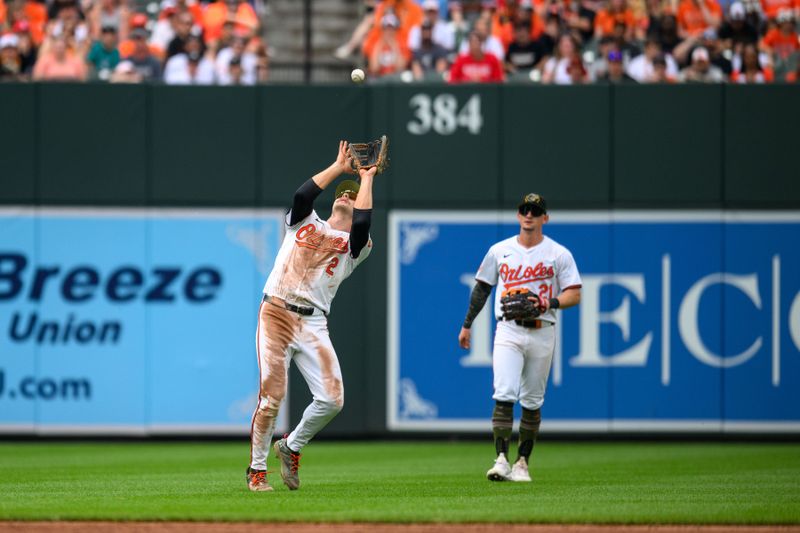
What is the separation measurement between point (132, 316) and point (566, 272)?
6.63 m

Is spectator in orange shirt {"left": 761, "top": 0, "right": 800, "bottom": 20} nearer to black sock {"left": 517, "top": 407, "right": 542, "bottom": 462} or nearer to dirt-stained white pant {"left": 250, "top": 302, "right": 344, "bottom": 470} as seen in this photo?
black sock {"left": 517, "top": 407, "right": 542, "bottom": 462}

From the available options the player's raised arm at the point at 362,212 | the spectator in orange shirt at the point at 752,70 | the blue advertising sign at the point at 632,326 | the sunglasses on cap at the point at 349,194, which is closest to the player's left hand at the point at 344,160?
the player's raised arm at the point at 362,212

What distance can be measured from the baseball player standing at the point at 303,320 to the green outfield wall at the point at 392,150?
6.33 metres

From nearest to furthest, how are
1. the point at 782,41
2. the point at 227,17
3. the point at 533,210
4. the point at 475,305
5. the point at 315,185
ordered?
the point at 315,185 < the point at 533,210 < the point at 475,305 < the point at 782,41 < the point at 227,17

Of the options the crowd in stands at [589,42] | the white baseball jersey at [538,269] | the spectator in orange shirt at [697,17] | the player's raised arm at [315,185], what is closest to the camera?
the player's raised arm at [315,185]

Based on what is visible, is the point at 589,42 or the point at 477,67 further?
the point at 589,42

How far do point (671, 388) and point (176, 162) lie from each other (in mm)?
6150

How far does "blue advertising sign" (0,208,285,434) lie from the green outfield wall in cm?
35

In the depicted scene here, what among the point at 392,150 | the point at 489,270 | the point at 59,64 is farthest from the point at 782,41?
the point at 59,64

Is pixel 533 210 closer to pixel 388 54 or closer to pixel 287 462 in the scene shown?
pixel 287 462

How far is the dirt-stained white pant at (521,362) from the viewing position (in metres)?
10.4

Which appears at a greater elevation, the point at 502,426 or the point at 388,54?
the point at 388,54

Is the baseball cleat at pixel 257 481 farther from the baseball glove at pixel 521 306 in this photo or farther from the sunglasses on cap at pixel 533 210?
the sunglasses on cap at pixel 533 210

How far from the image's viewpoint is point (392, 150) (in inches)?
617
